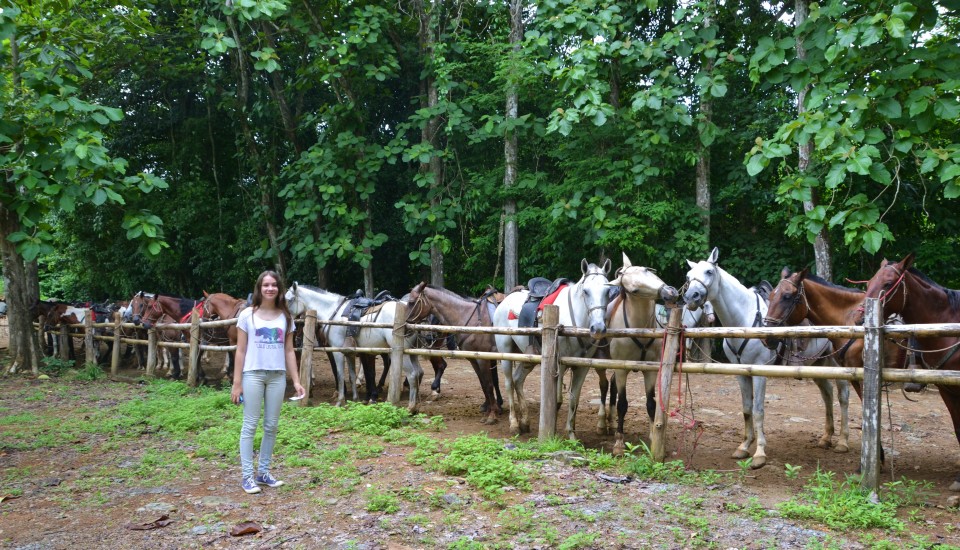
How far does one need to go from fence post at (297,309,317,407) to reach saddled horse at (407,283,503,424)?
151 cm

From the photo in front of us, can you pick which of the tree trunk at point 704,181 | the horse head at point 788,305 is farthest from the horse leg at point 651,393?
the tree trunk at point 704,181

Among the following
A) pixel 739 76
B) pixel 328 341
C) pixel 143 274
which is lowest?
pixel 328 341

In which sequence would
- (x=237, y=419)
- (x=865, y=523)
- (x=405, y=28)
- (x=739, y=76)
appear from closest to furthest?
1. (x=865, y=523)
2. (x=237, y=419)
3. (x=739, y=76)
4. (x=405, y=28)

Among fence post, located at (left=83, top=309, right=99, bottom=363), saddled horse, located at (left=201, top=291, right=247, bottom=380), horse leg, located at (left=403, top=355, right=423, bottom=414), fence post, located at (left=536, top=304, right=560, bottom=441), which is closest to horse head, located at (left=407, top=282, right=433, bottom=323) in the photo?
horse leg, located at (left=403, top=355, right=423, bottom=414)

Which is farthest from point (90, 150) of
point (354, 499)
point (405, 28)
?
point (405, 28)

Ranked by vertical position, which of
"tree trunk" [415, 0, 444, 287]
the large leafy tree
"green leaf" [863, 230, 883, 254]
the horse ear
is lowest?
the horse ear

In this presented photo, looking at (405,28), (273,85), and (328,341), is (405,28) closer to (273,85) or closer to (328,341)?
(273,85)

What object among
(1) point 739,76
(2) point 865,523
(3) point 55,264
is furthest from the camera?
(3) point 55,264

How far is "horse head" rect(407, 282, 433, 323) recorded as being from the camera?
9055 mm

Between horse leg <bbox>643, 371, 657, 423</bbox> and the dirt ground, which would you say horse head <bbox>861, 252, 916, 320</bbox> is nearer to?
the dirt ground

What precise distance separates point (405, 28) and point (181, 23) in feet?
17.2

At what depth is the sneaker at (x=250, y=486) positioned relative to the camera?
5227 millimetres

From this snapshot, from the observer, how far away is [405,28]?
590 inches

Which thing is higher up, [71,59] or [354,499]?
[71,59]
